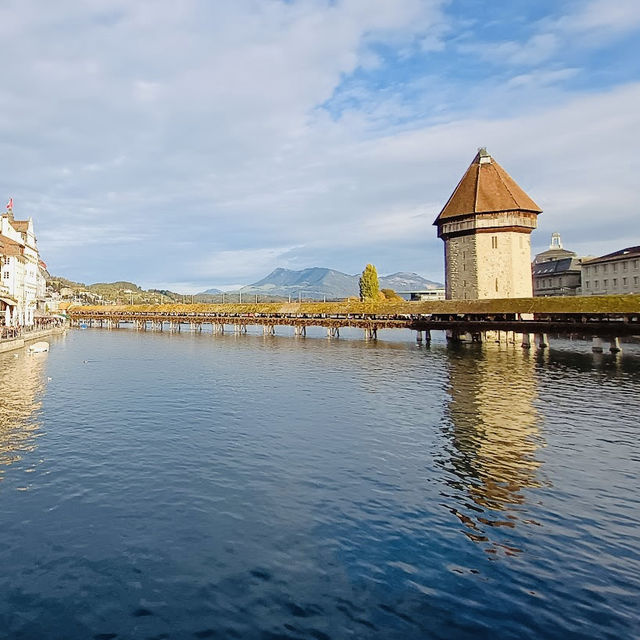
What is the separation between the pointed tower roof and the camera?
62438 millimetres

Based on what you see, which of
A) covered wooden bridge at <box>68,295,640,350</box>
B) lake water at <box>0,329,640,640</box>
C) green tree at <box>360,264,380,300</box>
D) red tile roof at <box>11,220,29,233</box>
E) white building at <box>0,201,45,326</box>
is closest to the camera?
lake water at <box>0,329,640,640</box>

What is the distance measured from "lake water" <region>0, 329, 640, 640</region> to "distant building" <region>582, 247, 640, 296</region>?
67990 millimetres

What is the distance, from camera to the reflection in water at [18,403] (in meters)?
15.4

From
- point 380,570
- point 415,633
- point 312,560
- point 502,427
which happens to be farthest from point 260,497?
point 502,427

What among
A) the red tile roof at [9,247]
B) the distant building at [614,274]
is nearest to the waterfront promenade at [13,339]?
the red tile roof at [9,247]

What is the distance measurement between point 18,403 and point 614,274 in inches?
3591

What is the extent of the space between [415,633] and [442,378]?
25854mm

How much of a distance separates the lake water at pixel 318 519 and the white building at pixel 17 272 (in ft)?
131

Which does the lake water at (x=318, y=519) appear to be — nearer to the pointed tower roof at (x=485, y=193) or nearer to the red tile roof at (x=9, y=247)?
the red tile roof at (x=9, y=247)

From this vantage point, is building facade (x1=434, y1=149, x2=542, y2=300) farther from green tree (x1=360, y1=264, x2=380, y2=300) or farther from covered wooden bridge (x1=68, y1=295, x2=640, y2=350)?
green tree (x1=360, y1=264, x2=380, y2=300)

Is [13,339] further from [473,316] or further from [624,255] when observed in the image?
[624,255]

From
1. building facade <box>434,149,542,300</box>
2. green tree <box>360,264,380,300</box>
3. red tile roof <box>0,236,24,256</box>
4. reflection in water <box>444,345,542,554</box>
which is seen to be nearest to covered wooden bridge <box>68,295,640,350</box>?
building facade <box>434,149,542,300</box>

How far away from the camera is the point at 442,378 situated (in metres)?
31.8

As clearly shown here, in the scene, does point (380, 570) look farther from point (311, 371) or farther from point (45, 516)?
point (311, 371)
